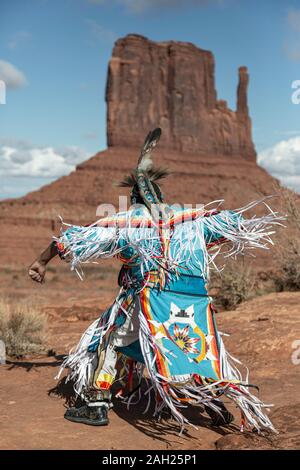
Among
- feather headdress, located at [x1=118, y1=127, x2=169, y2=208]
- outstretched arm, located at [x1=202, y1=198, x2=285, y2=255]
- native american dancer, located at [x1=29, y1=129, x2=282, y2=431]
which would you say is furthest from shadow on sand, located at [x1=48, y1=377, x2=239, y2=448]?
feather headdress, located at [x1=118, y1=127, x2=169, y2=208]

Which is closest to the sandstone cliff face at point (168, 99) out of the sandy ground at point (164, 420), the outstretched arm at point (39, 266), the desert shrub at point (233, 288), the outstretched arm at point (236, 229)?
the desert shrub at point (233, 288)

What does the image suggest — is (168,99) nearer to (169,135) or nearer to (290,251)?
A: (169,135)

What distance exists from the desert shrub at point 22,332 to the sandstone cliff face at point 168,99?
230ft

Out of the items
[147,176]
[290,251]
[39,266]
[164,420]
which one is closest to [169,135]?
[290,251]

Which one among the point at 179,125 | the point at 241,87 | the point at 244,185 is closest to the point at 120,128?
the point at 179,125

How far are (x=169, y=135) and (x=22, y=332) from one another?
7461cm

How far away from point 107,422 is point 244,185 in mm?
73111

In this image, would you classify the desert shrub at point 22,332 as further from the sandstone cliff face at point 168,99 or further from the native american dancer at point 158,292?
the sandstone cliff face at point 168,99

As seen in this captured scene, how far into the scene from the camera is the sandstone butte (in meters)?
67.3

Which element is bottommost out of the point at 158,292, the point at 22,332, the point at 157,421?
the point at 157,421

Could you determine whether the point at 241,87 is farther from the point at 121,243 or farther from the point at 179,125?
the point at 121,243

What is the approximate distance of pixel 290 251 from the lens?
1086 centimetres

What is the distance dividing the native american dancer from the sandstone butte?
57812mm

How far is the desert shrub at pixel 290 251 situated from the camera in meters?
10.8
